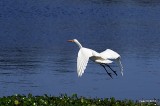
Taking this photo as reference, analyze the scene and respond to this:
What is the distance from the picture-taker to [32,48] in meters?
24.2

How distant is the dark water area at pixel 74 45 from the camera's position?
17234mm

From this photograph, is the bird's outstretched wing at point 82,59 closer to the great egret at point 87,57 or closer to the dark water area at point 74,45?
the great egret at point 87,57

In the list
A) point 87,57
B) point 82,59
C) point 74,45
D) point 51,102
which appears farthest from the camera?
point 74,45

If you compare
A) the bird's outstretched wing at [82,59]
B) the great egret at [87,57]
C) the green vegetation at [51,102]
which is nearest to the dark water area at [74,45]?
the great egret at [87,57]

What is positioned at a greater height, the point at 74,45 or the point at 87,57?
the point at 74,45

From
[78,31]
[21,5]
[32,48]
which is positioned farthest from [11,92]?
[21,5]

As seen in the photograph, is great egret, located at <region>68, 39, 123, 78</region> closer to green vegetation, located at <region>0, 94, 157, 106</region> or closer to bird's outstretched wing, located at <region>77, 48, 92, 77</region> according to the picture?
bird's outstretched wing, located at <region>77, 48, 92, 77</region>

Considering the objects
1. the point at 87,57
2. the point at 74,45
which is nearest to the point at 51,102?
the point at 87,57

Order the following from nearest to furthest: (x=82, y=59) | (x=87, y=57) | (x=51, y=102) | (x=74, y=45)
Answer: (x=51, y=102)
(x=82, y=59)
(x=87, y=57)
(x=74, y=45)

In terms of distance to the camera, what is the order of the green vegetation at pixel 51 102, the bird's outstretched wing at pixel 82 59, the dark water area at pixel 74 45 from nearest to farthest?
the green vegetation at pixel 51 102 → the bird's outstretched wing at pixel 82 59 → the dark water area at pixel 74 45

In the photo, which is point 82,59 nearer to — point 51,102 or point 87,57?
point 87,57

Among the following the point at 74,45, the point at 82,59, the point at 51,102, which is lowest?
the point at 51,102

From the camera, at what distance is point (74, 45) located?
25953mm

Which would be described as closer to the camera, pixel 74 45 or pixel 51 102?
pixel 51 102
